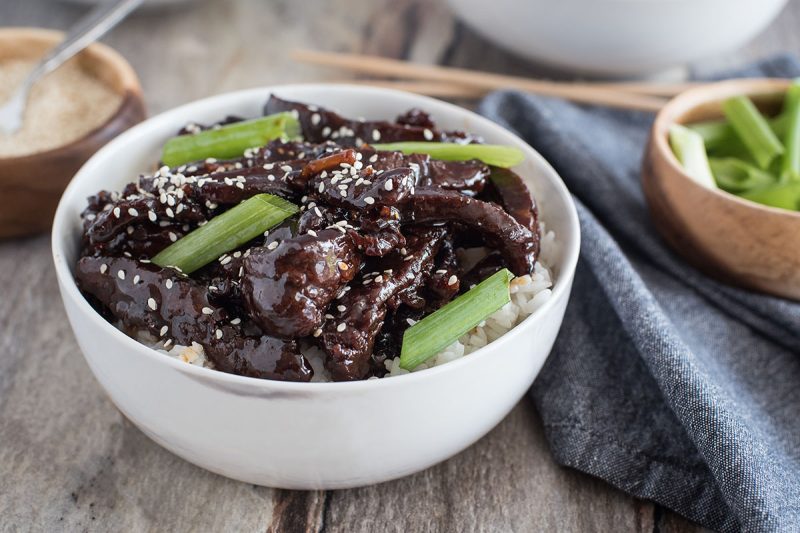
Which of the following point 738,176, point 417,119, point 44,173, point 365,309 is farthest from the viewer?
point 738,176

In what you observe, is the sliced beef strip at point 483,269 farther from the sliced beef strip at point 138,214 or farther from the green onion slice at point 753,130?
the green onion slice at point 753,130

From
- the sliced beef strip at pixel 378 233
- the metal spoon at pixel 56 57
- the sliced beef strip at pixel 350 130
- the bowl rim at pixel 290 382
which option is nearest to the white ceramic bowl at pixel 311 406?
the bowl rim at pixel 290 382

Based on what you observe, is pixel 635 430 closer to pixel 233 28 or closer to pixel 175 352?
pixel 175 352

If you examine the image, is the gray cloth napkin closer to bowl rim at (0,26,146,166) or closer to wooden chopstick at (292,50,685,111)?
wooden chopstick at (292,50,685,111)

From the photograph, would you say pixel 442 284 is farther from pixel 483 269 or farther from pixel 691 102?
pixel 691 102

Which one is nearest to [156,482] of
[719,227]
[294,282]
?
[294,282]
